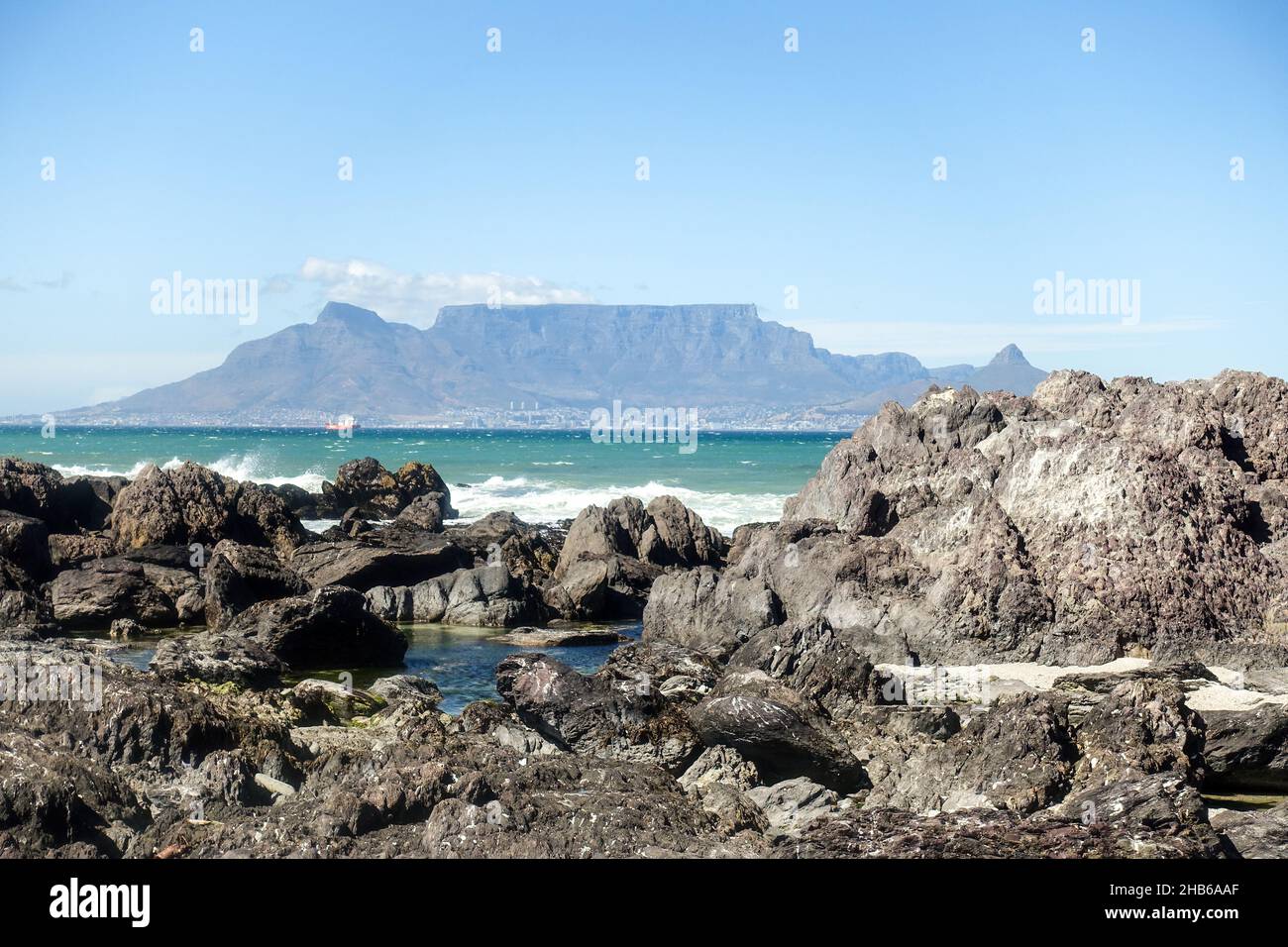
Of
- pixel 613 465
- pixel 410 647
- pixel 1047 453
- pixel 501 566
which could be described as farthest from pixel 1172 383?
pixel 613 465

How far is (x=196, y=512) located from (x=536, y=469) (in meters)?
56.3

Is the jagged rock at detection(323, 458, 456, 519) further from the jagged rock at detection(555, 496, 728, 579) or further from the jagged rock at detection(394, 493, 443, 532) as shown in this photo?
the jagged rock at detection(555, 496, 728, 579)

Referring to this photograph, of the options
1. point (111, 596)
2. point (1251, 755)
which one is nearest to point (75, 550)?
point (111, 596)

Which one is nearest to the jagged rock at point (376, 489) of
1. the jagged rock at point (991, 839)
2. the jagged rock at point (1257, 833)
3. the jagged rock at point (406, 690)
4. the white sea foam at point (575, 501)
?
the white sea foam at point (575, 501)

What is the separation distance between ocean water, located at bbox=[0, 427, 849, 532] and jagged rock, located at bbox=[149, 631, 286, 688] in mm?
25025

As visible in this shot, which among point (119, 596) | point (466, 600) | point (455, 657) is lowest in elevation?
point (455, 657)

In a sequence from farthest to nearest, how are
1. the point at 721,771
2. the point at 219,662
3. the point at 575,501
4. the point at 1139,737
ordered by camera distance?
the point at 575,501
the point at 219,662
the point at 721,771
the point at 1139,737

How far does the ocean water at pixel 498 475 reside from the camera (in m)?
18.3

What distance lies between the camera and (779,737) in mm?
11227

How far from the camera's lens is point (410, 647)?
755 inches

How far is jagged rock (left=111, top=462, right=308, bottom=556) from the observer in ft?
86.9

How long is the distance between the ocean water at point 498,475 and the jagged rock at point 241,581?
2.27 metres

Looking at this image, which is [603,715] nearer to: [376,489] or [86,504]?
[86,504]
